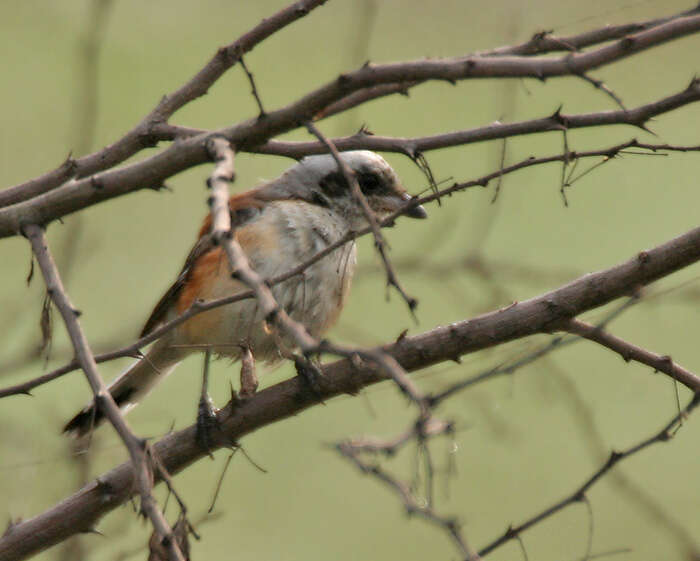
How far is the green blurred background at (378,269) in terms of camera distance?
6.81 meters

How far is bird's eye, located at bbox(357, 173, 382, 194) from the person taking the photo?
13.5 ft

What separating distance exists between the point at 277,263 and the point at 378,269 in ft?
1.54

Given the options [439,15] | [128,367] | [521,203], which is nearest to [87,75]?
[128,367]

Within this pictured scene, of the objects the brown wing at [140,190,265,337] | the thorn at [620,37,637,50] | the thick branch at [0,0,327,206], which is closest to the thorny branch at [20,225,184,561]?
the thick branch at [0,0,327,206]

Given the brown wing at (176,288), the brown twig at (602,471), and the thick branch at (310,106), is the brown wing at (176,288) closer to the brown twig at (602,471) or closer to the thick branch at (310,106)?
the thick branch at (310,106)

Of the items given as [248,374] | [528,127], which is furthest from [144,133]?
[528,127]

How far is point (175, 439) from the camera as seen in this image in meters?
2.97

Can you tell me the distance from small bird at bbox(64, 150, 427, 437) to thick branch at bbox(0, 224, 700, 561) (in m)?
0.70

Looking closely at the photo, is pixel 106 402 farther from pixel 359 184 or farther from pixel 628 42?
pixel 359 184

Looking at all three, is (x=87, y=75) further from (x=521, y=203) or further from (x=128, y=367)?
(x=521, y=203)

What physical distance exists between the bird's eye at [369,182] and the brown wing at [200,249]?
0.37 m

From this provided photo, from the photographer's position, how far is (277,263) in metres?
3.74

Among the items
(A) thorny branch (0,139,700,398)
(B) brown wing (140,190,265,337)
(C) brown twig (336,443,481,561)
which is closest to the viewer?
(C) brown twig (336,443,481,561)

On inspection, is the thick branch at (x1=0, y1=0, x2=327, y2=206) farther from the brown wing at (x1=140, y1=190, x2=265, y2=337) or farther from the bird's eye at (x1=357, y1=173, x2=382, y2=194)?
the bird's eye at (x1=357, y1=173, x2=382, y2=194)
